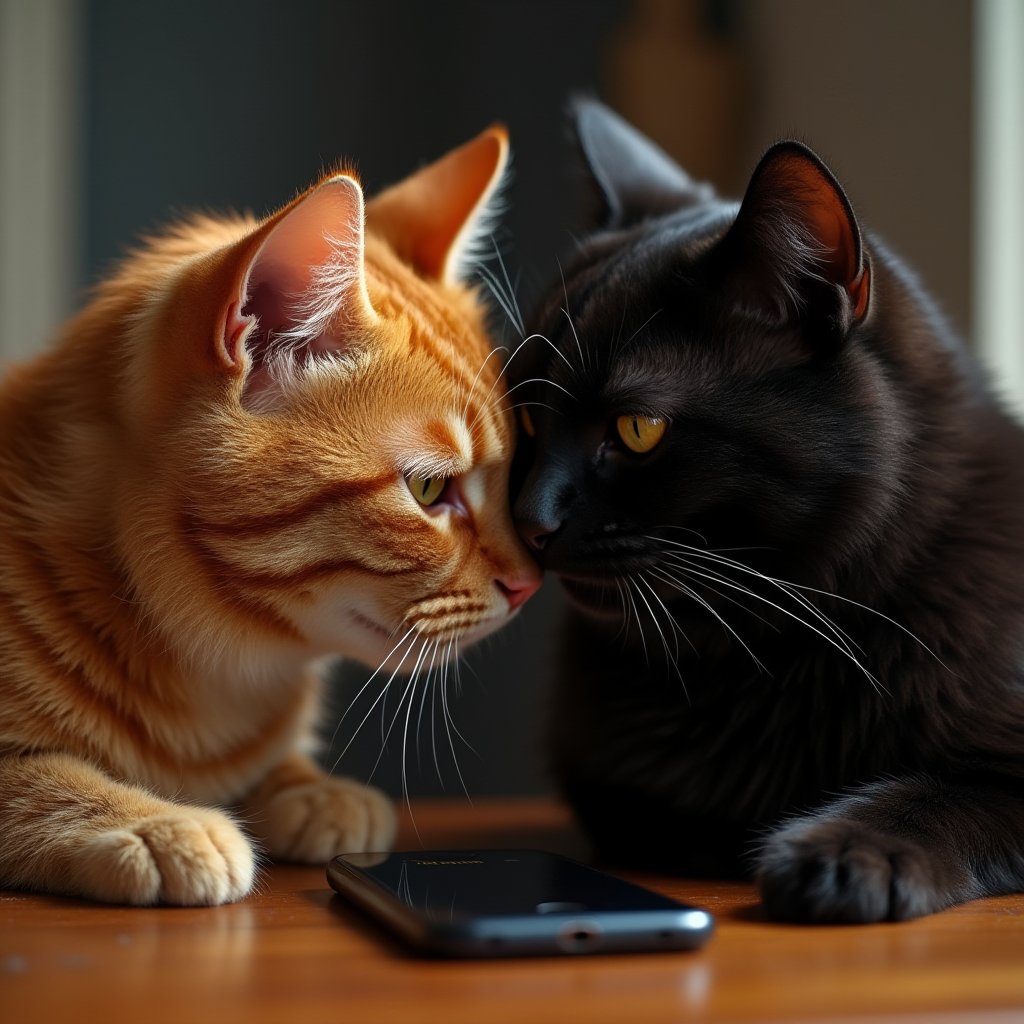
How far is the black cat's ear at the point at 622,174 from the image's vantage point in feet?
4.82

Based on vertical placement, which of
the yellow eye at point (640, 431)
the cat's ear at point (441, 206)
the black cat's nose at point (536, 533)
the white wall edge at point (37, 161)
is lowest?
the black cat's nose at point (536, 533)

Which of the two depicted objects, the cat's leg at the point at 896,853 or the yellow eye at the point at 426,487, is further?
the yellow eye at the point at 426,487

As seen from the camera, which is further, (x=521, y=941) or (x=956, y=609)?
(x=956, y=609)

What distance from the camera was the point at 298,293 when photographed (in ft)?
3.60

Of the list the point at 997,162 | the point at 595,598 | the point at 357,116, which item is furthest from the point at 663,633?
the point at 357,116

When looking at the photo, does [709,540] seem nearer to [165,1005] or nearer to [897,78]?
[165,1005]

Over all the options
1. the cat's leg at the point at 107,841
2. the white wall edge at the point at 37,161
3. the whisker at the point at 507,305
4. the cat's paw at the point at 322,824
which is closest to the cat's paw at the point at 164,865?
the cat's leg at the point at 107,841

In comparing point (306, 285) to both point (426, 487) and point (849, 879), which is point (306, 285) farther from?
point (849, 879)

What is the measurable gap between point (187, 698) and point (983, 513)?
2.47 ft

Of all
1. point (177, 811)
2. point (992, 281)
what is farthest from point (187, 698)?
point (992, 281)

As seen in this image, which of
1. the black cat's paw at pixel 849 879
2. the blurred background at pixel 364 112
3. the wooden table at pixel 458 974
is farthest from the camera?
the blurred background at pixel 364 112

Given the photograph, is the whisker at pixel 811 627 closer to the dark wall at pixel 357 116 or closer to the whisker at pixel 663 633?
the whisker at pixel 663 633

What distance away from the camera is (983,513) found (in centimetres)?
115

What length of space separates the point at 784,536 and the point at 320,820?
0.51m
